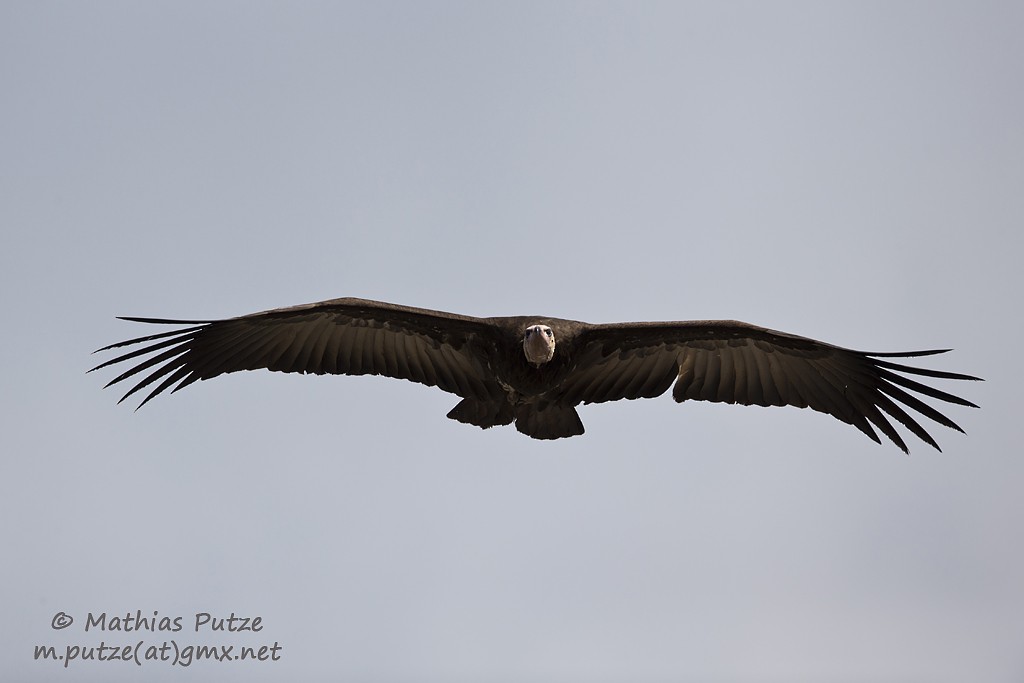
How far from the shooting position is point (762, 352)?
1424 cm

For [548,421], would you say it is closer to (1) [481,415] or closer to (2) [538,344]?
(1) [481,415]

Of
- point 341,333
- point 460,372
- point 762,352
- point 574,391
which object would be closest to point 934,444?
point 762,352

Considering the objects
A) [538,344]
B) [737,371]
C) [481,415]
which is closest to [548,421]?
[481,415]

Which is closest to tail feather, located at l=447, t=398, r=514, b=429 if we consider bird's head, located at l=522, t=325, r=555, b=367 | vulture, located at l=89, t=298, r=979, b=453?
vulture, located at l=89, t=298, r=979, b=453

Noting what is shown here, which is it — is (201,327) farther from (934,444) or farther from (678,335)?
(934,444)

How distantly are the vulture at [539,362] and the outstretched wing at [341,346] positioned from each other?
0.01 m

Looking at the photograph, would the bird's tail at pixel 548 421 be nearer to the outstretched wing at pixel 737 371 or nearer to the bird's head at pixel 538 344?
the outstretched wing at pixel 737 371

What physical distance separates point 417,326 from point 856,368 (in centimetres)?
532

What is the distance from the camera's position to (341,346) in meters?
14.5

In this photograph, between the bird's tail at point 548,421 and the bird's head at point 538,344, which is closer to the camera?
the bird's head at point 538,344

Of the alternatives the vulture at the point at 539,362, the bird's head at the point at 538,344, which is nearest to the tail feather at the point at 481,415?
the vulture at the point at 539,362

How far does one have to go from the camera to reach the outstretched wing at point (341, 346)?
13766 millimetres

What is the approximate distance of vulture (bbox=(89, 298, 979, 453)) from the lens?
13.5 meters

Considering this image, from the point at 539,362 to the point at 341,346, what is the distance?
2.88m
